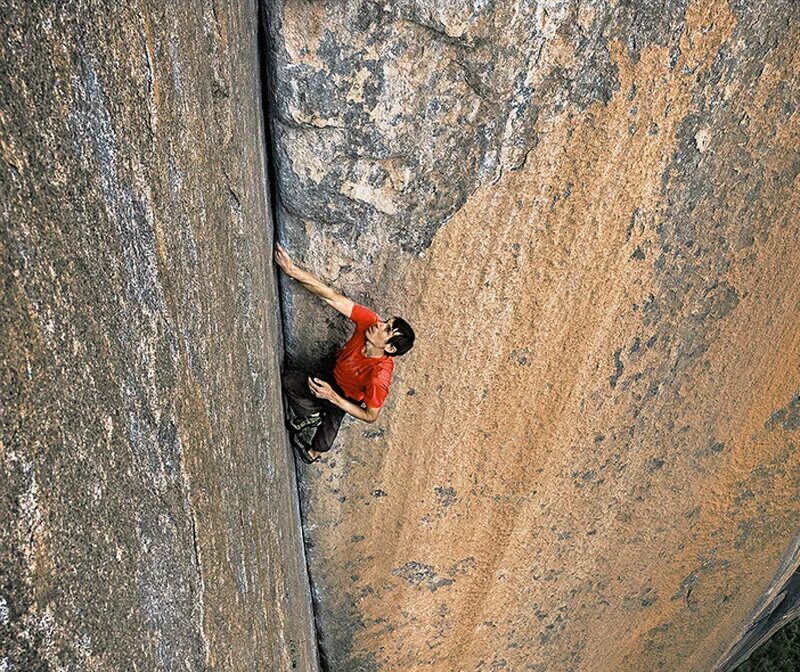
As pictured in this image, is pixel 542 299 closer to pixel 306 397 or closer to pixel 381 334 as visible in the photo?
pixel 381 334

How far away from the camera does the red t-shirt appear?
2.09m

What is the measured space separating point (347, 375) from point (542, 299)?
591 mm

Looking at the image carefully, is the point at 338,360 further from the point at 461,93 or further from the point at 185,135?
the point at 185,135

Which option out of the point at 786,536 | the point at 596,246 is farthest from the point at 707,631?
the point at 596,246

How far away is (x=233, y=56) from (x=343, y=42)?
0.39 metres

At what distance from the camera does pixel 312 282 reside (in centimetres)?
209

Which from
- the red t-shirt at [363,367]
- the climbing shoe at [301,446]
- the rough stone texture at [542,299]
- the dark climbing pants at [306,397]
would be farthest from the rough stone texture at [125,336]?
the climbing shoe at [301,446]

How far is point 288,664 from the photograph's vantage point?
216 centimetres

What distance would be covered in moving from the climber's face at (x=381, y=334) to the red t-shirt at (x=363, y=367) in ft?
0.10

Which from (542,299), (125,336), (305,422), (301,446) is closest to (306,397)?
(305,422)

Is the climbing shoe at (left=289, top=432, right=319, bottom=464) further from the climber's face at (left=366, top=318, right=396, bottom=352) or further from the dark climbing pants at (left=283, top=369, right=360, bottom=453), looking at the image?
the climber's face at (left=366, top=318, right=396, bottom=352)

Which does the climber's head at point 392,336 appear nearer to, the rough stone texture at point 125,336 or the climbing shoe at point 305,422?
the climbing shoe at point 305,422

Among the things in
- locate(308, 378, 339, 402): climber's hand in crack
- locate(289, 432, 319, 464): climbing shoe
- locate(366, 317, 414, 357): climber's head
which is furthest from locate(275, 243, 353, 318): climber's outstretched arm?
locate(289, 432, 319, 464): climbing shoe

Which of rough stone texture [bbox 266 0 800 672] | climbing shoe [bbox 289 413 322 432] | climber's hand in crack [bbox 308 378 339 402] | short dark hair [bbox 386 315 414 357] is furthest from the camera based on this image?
climbing shoe [bbox 289 413 322 432]
